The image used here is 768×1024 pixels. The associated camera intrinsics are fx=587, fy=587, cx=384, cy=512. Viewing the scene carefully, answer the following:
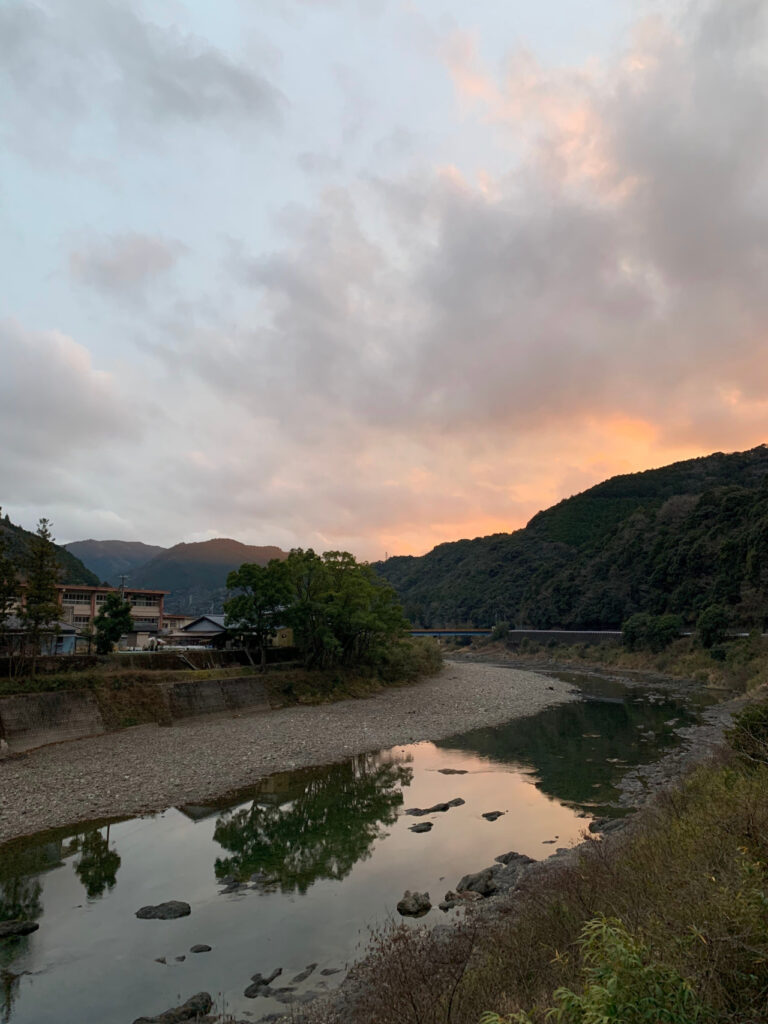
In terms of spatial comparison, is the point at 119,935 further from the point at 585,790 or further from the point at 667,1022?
the point at 585,790

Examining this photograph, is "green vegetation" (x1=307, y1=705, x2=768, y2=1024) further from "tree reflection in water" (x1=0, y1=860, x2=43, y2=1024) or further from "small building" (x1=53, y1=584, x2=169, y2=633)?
"small building" (x1=53, y1=584, x2=169, y2=633)

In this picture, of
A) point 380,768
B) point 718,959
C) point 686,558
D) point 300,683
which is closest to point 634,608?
point 686,558

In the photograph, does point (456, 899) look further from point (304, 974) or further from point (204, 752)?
point (204, 752)

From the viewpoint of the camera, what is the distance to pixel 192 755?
29375 millimetres

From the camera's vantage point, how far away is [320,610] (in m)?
49.9

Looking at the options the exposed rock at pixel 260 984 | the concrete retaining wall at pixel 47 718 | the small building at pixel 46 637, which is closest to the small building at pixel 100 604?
the small building at pixel 46 637

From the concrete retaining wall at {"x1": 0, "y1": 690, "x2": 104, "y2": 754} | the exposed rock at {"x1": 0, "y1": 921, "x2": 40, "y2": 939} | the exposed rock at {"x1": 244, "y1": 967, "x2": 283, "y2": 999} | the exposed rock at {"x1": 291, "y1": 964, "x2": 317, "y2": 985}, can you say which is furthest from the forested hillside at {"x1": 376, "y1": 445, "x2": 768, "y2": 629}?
the exposed rock at {"x1": 0, "y1": 921, "x2": 40, "y2": 939}

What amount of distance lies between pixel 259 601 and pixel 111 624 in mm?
10859

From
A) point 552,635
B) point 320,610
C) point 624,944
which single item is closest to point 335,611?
point 320,610

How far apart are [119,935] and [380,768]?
17.1 m

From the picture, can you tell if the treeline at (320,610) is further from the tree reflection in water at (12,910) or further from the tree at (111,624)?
the tree reflection in water at (12,910)

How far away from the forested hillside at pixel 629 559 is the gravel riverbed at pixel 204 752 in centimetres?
3189

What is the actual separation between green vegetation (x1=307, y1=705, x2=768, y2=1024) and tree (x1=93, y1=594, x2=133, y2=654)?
36434 mm

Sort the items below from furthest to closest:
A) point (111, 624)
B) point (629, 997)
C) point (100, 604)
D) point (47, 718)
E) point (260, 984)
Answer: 1. point (100, 604)
2. point (111, 624)
3. point (47, 718)
4. point (260, 984)
5. point (629, 997)
